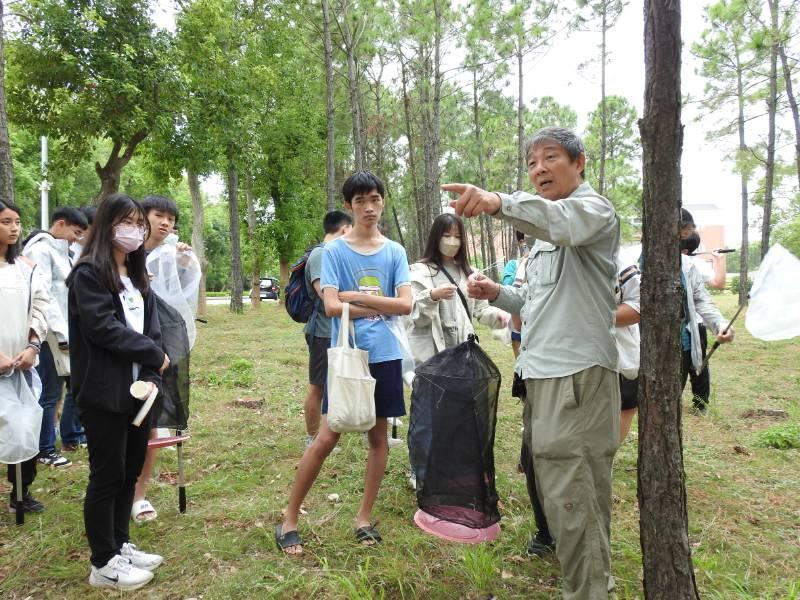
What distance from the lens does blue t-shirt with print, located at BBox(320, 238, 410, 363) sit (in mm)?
2934

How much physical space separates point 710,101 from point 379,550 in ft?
55.0

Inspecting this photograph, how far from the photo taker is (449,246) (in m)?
3.81

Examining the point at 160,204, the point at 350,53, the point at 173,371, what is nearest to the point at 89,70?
the point at 350,53

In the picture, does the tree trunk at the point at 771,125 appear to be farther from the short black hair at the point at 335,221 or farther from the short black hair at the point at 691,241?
the short black hair at the point at 335,221

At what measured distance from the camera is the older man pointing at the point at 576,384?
2.05m

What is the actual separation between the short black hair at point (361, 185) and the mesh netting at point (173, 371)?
1.29 meters

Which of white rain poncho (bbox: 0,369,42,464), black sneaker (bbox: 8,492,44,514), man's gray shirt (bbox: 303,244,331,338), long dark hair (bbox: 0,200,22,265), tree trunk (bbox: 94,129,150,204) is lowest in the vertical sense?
black sneaker (bbox: 8,492,44,514)

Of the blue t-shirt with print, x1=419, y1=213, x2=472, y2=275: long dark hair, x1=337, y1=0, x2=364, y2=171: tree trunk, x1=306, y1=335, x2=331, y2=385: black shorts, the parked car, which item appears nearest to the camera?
the blue t-shirt with print

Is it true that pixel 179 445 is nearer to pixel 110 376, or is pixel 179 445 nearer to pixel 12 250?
pixel 110 376

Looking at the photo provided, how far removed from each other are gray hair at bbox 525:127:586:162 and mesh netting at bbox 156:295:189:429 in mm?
2322

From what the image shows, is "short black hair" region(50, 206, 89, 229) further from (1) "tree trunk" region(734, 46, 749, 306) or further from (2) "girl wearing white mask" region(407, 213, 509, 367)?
(1) "tree trunk" region(734, 46, 749, 306)

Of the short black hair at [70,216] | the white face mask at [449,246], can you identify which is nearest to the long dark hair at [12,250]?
the short black hair at [70,216]

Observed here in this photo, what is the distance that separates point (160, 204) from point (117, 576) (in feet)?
6.95

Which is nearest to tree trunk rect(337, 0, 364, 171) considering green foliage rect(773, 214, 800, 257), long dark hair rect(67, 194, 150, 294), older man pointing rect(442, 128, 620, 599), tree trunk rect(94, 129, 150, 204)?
tree trunk rect(94, 129, 150, 204)
